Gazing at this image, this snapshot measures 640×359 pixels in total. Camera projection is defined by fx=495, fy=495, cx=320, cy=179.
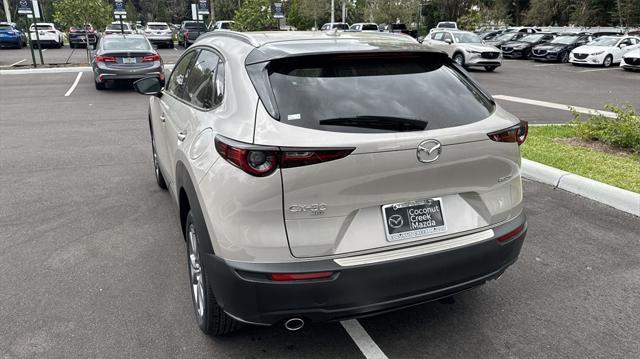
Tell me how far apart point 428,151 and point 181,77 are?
8.22ft

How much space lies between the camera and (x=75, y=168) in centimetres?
665

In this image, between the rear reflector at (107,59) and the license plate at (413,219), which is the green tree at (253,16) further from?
the license plate at (413,219)

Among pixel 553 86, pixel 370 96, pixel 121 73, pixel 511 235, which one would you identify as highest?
pixel 370 96

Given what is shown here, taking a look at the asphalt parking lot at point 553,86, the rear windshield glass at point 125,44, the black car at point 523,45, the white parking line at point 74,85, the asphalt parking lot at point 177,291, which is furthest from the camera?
the black car at point 523,45

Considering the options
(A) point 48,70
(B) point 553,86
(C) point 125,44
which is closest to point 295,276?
(C) point 125,44

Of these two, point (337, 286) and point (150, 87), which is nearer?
point (337, 286)

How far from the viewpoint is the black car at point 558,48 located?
1005 inches

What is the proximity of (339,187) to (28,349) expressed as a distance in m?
2.12

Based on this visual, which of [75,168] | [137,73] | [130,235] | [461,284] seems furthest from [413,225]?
[137,73]

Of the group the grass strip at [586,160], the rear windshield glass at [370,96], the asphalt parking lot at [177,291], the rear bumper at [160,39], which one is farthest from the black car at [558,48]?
the rear windshield glass at [370,96]

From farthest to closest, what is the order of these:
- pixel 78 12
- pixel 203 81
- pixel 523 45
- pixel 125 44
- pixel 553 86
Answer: pixel 523 45 → pixel 78 12 → pixel 553 86 → pixel 125 44 → pixel 203 81

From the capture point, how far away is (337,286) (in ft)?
7.91

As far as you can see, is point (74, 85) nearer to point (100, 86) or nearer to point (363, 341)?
point (100, 86)

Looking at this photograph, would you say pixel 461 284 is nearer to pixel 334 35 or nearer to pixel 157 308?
pixel 334 35
